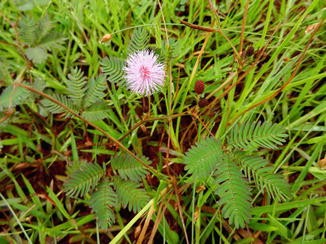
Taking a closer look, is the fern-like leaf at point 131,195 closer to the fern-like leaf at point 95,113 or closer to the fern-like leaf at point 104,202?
the fern-like leaf at point 104,202

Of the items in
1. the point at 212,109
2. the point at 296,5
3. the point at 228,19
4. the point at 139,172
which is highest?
the point at 296,5

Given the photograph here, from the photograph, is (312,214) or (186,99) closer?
(312,214)

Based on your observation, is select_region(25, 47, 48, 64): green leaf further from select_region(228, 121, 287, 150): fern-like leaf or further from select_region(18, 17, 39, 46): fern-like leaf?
select_region(228, 121, 287, 150): fern-like leaf

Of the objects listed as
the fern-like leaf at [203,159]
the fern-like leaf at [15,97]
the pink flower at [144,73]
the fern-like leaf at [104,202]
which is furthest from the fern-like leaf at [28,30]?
the fern-like leaf at [203,159]

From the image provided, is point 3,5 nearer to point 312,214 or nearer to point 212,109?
point 212,109

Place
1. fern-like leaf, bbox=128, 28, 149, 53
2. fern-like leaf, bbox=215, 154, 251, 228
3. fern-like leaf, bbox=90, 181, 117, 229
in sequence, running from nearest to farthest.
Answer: fern-like leaf, bbox=215, 154, 251, 228
fern-like leaf, bbox=90, 181, 117, 229
fern-like leaf, bbox=128, 28, 149, 53

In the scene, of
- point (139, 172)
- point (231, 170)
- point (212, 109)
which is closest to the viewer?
point (231, 170)

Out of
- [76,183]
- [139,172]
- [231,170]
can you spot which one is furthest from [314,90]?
[76,183]

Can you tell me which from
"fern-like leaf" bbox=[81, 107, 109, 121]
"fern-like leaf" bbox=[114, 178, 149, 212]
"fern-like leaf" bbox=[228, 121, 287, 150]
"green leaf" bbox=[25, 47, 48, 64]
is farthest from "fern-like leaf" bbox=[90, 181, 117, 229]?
"green leaf" bbox=[25, 47, 48, 64]
